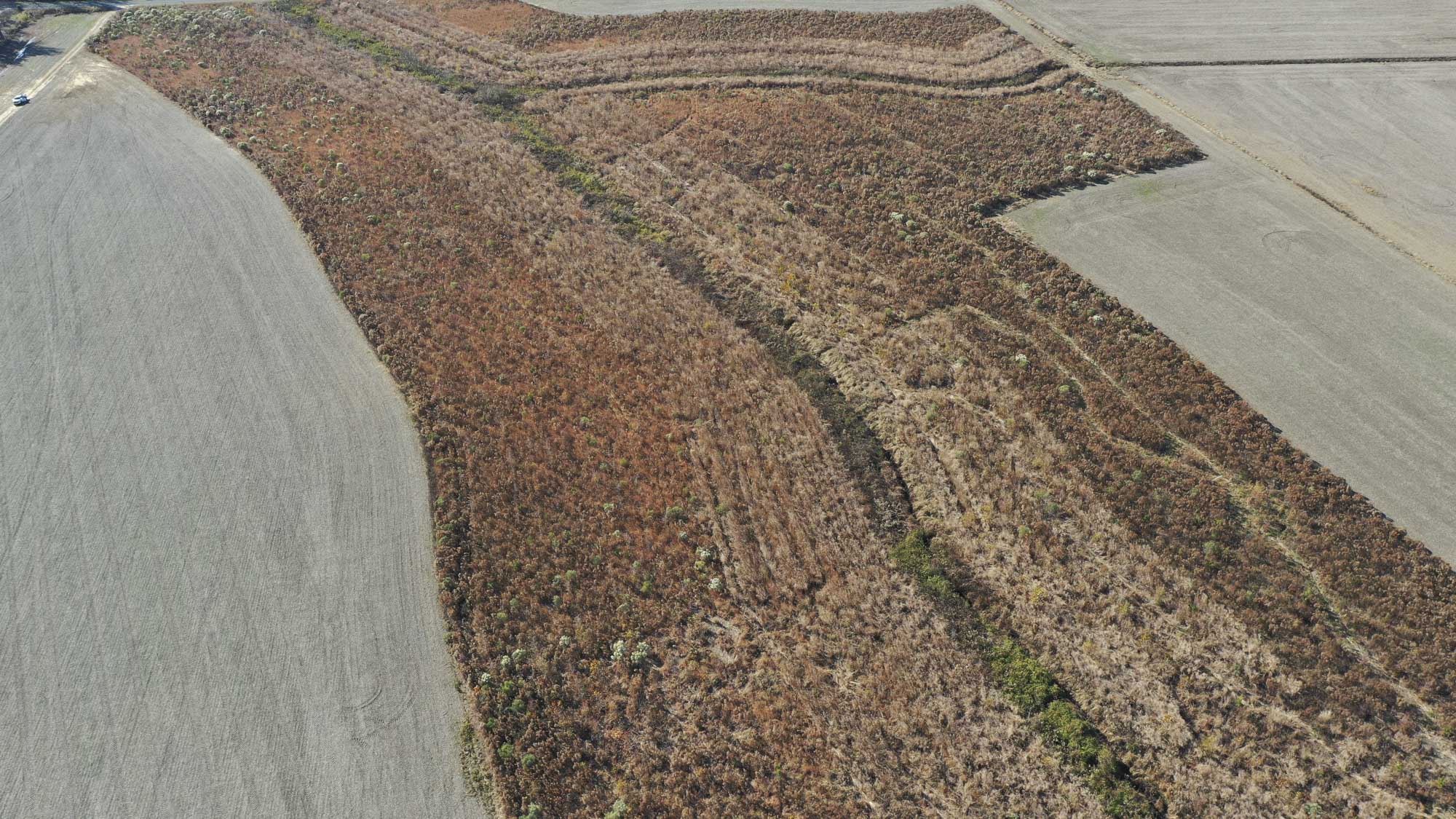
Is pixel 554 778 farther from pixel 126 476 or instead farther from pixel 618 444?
pixel 126 476

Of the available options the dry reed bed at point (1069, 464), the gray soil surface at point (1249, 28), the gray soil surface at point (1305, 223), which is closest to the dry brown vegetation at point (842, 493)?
the dry reed bed at point (1069, 464)

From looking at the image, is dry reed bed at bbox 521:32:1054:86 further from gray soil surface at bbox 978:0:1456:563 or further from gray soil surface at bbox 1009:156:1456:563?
gray soil surface at bbox 1009:156:1456:563

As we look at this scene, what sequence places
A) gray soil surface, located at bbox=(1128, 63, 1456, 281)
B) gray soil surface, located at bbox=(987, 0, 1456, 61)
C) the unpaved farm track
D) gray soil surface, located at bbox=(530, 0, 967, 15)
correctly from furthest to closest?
gray soil surface, located at bbox=(530, 0, 967, 15)
gray soil surface, located at bbox=(987, 0, 1456, 61)
gray soil surface, located at bbox=(1128, 63, 1456, 281)
the unpaved farm track

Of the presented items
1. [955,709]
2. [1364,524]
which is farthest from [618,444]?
[1364,524]

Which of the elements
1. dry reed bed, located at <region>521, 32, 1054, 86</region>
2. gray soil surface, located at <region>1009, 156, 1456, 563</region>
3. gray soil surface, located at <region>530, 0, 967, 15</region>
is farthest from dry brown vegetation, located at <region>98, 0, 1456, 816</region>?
gray soil surface, located at <region>530, 0, 967, 15</region>

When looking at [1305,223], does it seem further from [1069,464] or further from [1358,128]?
[1069,464]

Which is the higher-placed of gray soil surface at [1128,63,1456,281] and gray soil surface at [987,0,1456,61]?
gray soil surface at [987,0,1456,61]

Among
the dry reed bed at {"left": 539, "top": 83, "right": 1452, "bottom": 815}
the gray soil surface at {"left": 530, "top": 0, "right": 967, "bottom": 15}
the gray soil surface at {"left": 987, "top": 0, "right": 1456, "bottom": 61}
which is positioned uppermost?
the gray soil surface at {"left": 530, "top": 0, "right": 967, "bottom": 15}
